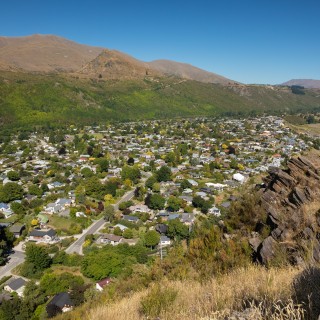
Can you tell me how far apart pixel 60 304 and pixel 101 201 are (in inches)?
653

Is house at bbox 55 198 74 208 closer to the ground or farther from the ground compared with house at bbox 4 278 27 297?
farther from the ground

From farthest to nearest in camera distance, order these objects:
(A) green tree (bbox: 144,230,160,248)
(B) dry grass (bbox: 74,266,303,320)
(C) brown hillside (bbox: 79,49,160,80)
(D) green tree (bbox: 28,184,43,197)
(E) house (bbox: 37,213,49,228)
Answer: (C) brown hillside (bbox: 79,49,160,80) → (D) green tree (bbox: 28,184,43,197) → (E) house (bbox: 37,213,49,228) → (A) green tree (bbox: 144,230,160,248) → (B) dry grass (bbox: 74,266,303,320)

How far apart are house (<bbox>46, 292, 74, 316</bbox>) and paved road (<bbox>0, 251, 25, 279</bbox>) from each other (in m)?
5.86

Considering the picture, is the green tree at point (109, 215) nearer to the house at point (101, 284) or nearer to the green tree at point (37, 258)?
the green tree at point (37, 258)

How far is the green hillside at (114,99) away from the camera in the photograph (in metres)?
82.4

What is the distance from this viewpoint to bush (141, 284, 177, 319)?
3.63 m

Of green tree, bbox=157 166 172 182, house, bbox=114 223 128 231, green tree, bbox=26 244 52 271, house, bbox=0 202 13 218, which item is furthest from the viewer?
green tree, bbox=157 166 172 182

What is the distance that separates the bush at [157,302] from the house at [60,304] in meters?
11.0

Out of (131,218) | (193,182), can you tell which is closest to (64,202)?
(131,218)

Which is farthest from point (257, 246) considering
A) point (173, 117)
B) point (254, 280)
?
point (173, 117)

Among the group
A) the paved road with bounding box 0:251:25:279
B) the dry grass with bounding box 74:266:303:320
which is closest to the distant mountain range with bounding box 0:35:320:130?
the paved road with bounding box 0:251:25:279

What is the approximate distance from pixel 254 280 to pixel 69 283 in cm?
1464

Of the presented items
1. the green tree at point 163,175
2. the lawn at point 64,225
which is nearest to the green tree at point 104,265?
the lawn at point 64,225

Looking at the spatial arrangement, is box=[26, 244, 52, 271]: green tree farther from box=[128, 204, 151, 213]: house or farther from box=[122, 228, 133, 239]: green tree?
box=[128, 204, 151, 213]: house
